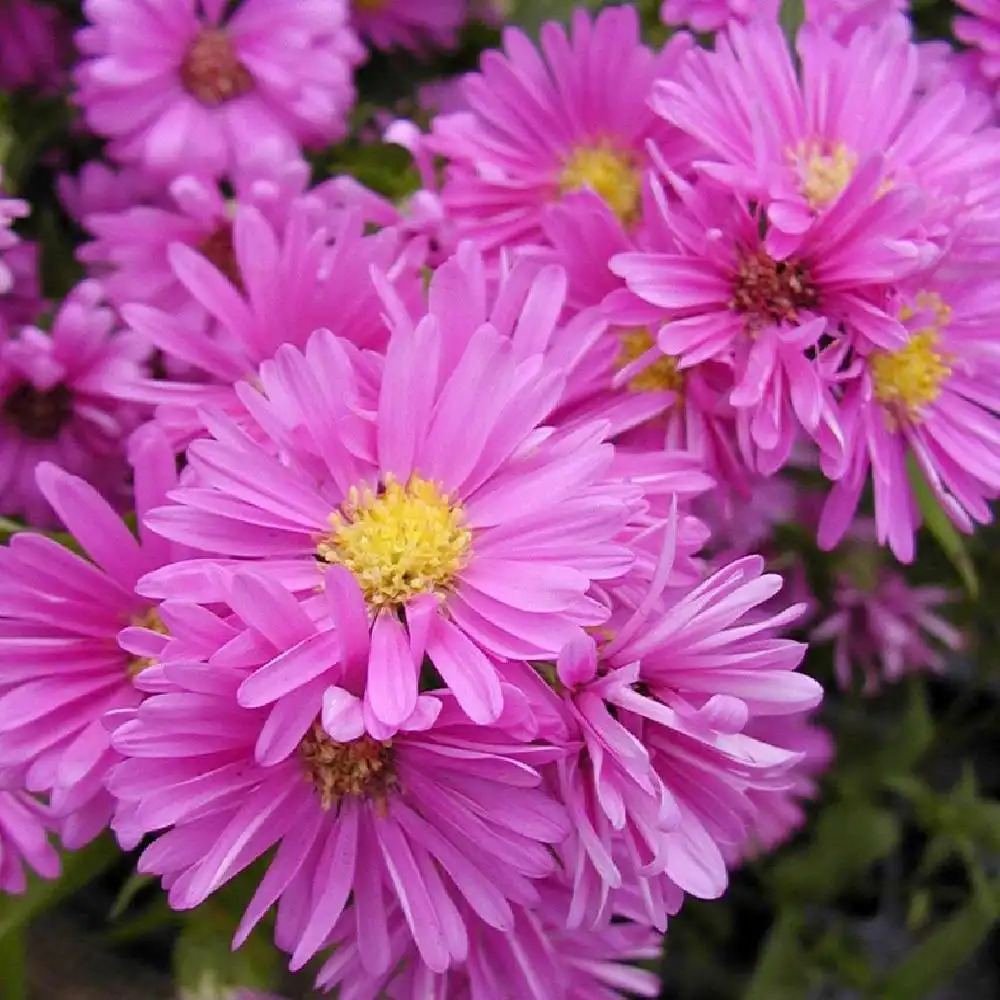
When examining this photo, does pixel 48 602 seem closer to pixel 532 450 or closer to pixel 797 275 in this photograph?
pixel 532 450

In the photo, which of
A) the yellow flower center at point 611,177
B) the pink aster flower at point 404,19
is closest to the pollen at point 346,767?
the yellow flower center at point 611,177

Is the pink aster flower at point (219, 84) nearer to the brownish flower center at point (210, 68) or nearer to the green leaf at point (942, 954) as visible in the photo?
the brownish flower center at point (210, 68)

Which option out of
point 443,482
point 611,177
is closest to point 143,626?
point 443,482

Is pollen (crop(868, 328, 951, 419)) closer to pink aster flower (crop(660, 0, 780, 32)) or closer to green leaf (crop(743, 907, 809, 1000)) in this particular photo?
pink aster flower (crop(660, 0, 780, 32))

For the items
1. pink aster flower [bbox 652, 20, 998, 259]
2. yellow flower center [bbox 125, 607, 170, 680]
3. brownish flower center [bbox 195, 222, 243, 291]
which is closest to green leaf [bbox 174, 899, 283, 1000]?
yellow flower center [bbox 125, 607, 170, 680]

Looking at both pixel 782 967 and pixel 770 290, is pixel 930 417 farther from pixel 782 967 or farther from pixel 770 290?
pixel 782 967
